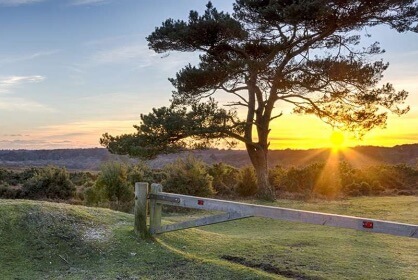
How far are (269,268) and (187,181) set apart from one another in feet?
33.2

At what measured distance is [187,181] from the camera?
52.9 ft

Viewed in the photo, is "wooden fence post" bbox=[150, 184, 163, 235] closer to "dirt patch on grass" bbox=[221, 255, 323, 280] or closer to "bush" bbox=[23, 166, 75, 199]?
"dirt patch on grass" bbox=[221, 255, 323, 280]

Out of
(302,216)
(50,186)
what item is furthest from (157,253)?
(50,186)

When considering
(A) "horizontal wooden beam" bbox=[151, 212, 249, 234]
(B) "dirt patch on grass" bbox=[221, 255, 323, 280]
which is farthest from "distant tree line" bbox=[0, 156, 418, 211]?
(B) "dirt patch on grass" bbox=[221, 255, 323, 280]

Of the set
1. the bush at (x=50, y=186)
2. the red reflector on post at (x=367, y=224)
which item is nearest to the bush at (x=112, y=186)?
the bush at (x=50, y=186)

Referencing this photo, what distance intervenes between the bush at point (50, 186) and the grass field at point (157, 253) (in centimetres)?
1040

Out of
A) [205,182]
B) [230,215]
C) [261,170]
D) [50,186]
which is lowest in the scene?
[50,186]

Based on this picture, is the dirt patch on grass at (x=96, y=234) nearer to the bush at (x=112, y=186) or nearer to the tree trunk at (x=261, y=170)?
the bush at (x=112, y=186)

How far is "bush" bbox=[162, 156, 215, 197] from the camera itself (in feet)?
52.5

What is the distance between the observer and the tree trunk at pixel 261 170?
679 inches

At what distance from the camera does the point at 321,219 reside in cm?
522

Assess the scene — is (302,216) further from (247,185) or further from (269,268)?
(247,185)

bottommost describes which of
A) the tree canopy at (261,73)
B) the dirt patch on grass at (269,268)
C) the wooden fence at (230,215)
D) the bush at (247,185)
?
the dirt patch on grass at (269,268)

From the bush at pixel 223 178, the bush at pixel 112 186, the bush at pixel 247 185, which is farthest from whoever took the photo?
the bush at pixel 223 178
